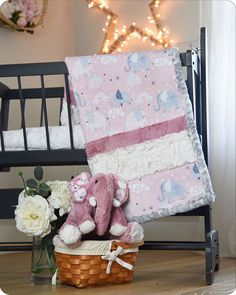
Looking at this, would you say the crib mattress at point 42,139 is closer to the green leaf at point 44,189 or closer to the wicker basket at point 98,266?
the green leaf at point 44,189

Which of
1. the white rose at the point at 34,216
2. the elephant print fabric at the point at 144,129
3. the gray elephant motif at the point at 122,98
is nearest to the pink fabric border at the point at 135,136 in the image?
the elephant print fabric at the point at 144,129

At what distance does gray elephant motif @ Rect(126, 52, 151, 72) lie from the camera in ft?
6.66

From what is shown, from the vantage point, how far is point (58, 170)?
3.23 m

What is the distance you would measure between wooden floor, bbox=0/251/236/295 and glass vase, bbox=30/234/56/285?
0.04 m

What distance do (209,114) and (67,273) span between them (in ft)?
3.74

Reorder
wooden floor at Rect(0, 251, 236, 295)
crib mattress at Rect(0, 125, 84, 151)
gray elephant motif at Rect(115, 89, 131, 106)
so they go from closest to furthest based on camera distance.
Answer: wooden floor at Rect(0, 251, 236, 295) → gray elephant motif at Rect(115, 89, 131, 106) → crib mattress at Rect(0, 125, 84, 151)

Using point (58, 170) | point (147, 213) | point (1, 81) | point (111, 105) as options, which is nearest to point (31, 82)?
point (1, 81)

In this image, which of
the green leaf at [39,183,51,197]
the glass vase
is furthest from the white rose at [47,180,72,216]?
the glass vase

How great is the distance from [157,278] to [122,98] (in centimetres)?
61

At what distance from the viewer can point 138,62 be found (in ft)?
6.67

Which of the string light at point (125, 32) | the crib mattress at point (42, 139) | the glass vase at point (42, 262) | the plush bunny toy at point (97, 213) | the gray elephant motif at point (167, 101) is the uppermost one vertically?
the string light at point (125, 32)

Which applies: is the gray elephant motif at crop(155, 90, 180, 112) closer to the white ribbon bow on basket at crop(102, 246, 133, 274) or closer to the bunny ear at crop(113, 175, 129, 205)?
the bunny ear at crop(113, 175, 129, 205)

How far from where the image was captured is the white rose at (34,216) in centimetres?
189

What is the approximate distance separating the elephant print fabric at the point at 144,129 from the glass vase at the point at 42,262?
0.94 ft
